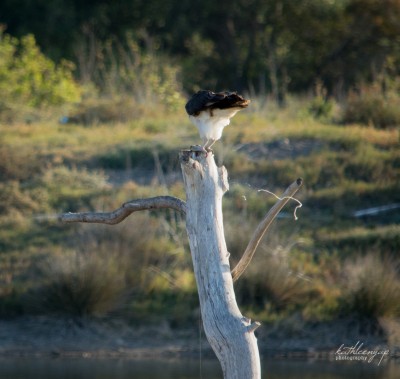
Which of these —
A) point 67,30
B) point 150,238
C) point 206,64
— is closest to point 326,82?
point 206,64

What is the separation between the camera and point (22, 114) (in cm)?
1522

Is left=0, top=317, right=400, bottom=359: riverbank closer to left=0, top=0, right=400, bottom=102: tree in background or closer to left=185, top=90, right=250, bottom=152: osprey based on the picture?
left=185, top=90, right=250, bottom=152: osprey

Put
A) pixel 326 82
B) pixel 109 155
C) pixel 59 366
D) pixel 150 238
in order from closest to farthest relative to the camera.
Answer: pixel 59 366 < pixel 150 238 < pixel 109 155 < pixel 326 82

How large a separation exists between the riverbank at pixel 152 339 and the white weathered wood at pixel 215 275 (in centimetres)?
527

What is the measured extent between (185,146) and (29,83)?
3.79 m

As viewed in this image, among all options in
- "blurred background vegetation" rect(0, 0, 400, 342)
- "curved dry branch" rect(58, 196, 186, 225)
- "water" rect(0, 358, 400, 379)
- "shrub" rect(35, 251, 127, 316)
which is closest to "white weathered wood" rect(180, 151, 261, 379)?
"curved dry branch" rect(58, 196, 186, 225)

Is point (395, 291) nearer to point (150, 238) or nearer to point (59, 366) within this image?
point (150, 238)

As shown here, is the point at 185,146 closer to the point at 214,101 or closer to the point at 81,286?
the point at 81,286

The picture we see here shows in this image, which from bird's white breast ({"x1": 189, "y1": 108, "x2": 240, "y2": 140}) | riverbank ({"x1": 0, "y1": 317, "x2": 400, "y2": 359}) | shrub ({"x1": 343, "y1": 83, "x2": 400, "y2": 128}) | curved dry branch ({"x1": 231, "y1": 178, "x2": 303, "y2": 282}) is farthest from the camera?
shrub ({"x1": 343, "y1": 83, "x2": 400, "y2": 128})

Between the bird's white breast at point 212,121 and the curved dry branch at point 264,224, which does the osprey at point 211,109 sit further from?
the curved dry branch at point 264,224

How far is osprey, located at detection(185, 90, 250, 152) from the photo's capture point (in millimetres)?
4992

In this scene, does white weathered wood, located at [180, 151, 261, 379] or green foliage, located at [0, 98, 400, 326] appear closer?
white weathered wood, located at [180, 151, 261, 379]

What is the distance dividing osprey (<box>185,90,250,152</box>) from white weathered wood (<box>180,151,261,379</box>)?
0.47 feet

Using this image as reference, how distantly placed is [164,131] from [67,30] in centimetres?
700
